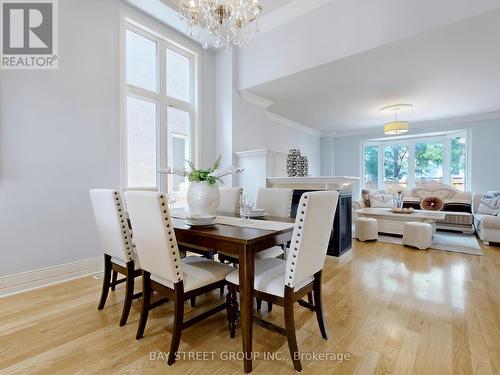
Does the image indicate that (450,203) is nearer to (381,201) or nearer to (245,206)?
(381,201)

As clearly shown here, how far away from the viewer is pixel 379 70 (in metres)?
3.46

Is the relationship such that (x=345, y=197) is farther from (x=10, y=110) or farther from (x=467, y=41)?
(x=10, y=110)

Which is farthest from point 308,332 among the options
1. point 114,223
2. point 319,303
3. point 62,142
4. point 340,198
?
point 62,142

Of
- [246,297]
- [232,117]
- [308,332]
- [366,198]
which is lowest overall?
[308,332]

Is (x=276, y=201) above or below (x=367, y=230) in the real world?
above

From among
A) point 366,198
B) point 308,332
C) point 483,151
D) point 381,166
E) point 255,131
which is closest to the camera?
point 308,332

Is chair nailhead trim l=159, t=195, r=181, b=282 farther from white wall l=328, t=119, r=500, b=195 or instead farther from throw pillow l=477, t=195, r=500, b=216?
white wall l=328, t=119, r=500, b=195

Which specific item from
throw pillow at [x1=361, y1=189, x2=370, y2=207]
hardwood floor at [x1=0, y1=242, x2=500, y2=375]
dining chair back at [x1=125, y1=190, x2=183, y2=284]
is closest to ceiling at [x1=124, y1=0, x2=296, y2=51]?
dining chair back at [x1=125, y1=190, x2=183, y2=284]

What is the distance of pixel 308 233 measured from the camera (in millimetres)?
1412

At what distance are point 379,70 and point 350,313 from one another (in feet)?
10.0

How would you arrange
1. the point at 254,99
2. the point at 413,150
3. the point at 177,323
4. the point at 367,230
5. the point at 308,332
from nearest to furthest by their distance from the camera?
1. the point at 177,323
2. the point at 308,332
3. the point at 367,230
4. the point at 254,99
5. the point at 413,150

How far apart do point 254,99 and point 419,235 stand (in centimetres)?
342

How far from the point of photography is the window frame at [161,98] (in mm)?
3205

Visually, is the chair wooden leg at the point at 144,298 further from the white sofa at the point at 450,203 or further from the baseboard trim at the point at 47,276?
the white sofa at the point at 450,203
